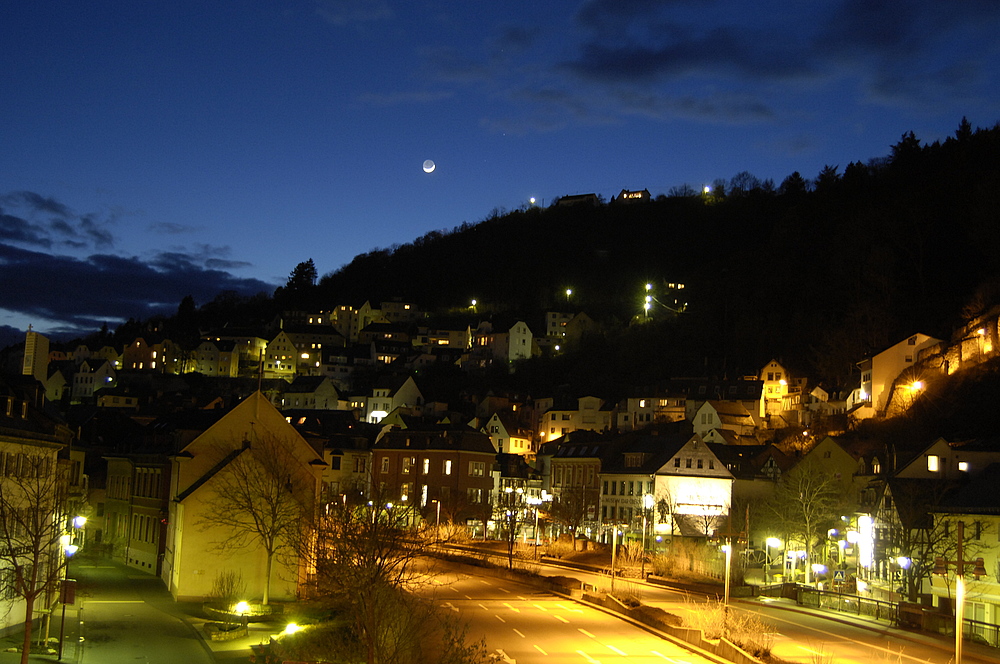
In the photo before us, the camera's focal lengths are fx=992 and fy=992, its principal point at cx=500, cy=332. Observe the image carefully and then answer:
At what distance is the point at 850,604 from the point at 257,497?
28.5 m

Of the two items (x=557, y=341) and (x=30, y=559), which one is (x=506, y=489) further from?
(x=557, y=341)

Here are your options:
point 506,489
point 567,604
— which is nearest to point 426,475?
point 506,489

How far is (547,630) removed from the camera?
3784cm

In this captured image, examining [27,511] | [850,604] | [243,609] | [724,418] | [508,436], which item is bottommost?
[850,604]

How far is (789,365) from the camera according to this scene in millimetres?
131500

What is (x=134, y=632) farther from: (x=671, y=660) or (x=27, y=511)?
(x=671, y=660)

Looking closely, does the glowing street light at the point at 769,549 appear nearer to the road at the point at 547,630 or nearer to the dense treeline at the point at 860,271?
the road at the point at 547,630

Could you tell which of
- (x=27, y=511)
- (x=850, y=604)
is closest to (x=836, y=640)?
(x=850, y=604)

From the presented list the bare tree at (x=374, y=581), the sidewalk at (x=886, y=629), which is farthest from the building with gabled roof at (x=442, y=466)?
the bare tree at (x=374, y=581)

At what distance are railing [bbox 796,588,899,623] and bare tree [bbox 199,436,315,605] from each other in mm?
25349

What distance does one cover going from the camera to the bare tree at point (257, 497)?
39.5m

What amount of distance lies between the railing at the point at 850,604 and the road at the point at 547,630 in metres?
12.1

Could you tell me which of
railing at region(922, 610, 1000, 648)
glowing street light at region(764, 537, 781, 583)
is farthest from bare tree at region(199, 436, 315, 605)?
glowing street light at region(764, 537, 781, 583)

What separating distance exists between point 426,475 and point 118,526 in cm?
3598
